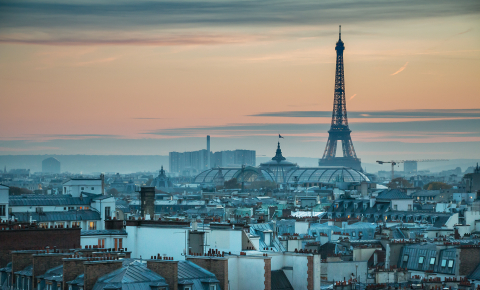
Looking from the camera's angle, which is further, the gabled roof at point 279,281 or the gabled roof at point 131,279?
the gabled roof at point 279,281

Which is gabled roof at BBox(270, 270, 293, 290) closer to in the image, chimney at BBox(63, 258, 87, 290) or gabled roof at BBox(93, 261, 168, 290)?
gabled roof at BBox(93, 261, 168, 290)

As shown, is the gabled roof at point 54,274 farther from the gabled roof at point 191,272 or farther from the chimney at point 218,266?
the chimney at point 218,266

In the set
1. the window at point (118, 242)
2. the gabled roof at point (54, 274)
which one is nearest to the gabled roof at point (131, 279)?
the gabled roof at point (54, 274)

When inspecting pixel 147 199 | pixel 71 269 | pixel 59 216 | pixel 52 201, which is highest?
pixel 147 199

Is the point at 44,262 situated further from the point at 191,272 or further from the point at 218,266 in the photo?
the point at 218,266

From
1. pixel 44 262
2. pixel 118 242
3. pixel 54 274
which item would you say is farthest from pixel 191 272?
pixel 118 242

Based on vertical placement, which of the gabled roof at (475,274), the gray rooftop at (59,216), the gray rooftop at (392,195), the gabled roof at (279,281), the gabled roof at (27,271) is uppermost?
the gray rooftop at (392,195)

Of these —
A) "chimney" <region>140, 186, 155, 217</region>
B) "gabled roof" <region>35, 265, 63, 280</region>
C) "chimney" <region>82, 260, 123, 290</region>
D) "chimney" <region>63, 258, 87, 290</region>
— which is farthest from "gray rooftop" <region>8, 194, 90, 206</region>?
"chimney" <region>82, 260, 123, 290</region>
